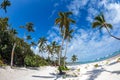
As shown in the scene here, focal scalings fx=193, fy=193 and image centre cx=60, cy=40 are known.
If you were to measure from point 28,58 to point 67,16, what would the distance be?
1455 cm

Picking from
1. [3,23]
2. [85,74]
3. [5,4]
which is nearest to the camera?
[85,74]

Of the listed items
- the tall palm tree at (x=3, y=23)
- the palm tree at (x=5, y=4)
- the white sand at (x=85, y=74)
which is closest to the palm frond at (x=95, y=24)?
the white sand at (x=85, y=74)

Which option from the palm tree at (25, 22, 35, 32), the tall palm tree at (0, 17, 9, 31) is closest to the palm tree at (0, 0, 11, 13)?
the tall palm tree at (0, 17, 9, 31)

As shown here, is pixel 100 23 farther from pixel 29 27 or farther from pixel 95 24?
pixel 29 27

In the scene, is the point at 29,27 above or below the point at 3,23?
above

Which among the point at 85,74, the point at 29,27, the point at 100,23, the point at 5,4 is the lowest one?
the point at 85,74

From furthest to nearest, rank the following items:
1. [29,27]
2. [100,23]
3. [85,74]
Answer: [29,27]
[100,23]
[85,74]

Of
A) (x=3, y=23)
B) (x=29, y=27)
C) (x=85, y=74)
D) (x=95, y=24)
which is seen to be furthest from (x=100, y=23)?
(x=29, y=27)

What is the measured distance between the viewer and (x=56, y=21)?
42406mm

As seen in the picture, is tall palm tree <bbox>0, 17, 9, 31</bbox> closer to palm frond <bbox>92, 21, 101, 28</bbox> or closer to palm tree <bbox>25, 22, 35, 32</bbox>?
palm tree <bbox>25, 22, 35, 32</bbox>

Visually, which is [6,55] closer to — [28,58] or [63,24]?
[28,58]

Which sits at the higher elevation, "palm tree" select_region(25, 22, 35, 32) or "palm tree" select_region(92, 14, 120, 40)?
"palm tree" select_region(25, 22, 35, 32)

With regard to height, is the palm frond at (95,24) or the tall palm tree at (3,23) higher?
the tall palm tree at (3,23)

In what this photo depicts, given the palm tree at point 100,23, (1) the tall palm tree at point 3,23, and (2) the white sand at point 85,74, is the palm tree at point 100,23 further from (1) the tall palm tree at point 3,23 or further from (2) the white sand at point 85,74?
(1) the tall palm tree at point 3,23
